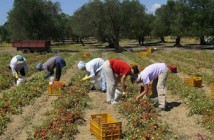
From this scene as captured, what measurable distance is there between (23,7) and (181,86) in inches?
1816

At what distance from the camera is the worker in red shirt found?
11.2 meters

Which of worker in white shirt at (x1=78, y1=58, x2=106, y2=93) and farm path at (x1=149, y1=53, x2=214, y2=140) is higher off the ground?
worker in white shirt at (x1=78, y1=58, x2=106, y2=93)

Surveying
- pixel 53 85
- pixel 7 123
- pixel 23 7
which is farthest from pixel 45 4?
pixel 7 123

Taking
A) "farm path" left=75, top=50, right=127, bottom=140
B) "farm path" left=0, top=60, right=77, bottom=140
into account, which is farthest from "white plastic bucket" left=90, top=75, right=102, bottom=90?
"farm path" left=0, top=60, right=77, bottom=140

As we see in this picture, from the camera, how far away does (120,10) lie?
4850cm

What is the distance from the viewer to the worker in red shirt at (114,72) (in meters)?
11.2

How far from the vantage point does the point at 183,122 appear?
992cm

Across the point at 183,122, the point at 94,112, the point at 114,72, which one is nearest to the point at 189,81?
the point at 114,72

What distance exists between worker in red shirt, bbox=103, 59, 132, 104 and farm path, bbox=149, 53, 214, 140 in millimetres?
1627

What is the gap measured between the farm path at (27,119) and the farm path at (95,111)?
131cm

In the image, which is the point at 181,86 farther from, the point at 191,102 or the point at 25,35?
the point at 25,35

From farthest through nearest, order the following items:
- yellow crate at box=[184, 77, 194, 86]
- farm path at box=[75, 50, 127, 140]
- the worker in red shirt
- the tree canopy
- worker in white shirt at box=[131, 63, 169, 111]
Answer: the tree canopy < yellow crate at box=[184, 77, 194, 86] < the worker in red shirt < worker in white shirt at box=[131, 63, 169, 111] < farm path at box=[75, 50, 127, 140]

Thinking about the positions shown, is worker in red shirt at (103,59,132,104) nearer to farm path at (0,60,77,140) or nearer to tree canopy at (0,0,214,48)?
farm path at (0,60,77,140)

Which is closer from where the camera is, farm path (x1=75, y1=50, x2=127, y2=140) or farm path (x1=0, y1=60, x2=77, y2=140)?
farm path (x1=75, y1=50, x2=127, y2=140)
